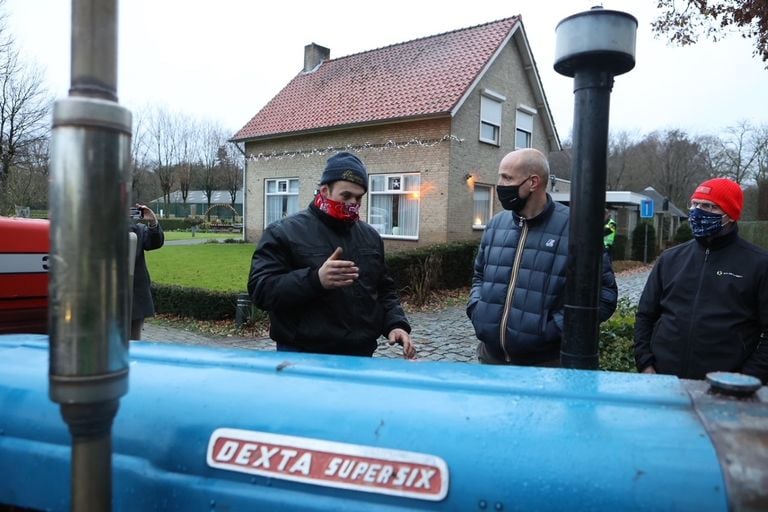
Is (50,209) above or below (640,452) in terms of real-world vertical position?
above

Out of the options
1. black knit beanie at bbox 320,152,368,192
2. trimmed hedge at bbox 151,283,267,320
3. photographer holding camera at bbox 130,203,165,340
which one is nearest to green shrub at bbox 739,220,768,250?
trimmed hedge at bbox 151,283,267,320

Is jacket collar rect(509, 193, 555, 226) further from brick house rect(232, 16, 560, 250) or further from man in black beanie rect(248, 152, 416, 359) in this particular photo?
brick house rect(232, 16, 560, 250)

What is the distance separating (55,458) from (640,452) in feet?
4.32

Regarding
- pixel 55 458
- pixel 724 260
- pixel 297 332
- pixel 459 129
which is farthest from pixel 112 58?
pixel 459 129

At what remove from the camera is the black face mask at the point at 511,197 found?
8.75 ft

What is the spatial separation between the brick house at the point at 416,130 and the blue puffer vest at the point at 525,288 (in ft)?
40.6

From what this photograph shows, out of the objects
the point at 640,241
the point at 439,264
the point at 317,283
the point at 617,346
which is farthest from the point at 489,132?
the point at 317,283

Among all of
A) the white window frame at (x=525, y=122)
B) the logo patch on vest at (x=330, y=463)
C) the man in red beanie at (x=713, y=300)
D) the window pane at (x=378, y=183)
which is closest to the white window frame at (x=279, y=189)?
the window pane at (x=378, y=183)

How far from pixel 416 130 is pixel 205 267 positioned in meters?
7.34

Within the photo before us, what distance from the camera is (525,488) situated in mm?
981

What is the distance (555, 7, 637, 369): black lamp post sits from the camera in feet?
5.21

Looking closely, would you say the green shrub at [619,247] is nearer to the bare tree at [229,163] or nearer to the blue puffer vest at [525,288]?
the blue puffer vest at [525,288]

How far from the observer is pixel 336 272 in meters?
2.15

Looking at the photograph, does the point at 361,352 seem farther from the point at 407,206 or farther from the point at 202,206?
the point at 202,206
